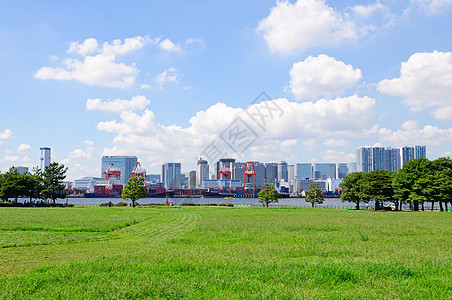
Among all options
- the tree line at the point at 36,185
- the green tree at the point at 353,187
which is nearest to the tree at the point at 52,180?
the tree line at the point at 36,185

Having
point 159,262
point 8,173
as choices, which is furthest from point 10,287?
point 8,173

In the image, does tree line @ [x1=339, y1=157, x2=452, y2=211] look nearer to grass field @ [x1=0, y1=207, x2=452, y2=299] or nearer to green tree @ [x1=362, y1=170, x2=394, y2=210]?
green tree @ [x1=362, y1=170, x2=394, y2=210]

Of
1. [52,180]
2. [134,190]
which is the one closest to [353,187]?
[134,190]

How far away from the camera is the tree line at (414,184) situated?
59.7m

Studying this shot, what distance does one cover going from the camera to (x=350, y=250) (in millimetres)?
15336

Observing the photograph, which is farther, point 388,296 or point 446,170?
point 446,170

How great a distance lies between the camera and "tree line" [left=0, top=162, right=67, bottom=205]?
241 feet

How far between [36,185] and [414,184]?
78.6 m

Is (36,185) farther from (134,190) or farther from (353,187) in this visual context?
(353,187)

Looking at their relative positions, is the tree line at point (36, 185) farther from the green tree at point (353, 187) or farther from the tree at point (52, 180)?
the green tree at point (353, 187)

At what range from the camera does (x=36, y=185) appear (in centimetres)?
7675

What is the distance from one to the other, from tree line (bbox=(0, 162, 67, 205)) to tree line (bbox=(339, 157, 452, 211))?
65.5m

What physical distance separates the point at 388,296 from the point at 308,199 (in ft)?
281

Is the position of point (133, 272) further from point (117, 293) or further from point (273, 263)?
point (273, 263)
